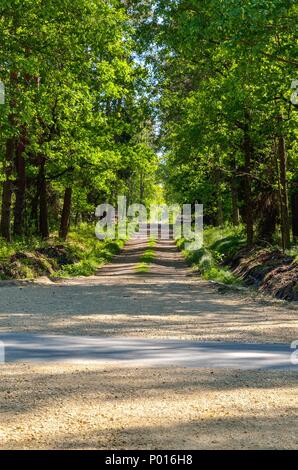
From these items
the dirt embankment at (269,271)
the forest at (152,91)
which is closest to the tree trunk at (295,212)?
the forest at (152,91)

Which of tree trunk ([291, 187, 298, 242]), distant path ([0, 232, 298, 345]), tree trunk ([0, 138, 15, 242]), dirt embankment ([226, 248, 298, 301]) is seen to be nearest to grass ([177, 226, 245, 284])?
dirt embankment ([226, 248, 298, 301])

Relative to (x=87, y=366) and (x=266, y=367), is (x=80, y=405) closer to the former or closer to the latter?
(x=87, y=366)

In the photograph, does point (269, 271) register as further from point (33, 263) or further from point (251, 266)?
point (33, 263)

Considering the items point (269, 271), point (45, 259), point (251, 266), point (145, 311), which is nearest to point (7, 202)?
point (45, 259)

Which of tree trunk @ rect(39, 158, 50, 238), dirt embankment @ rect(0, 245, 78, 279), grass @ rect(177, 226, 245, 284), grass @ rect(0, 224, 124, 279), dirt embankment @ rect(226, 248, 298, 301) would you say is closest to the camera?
dirt embankment @ rect(226, 248, 298, 301)

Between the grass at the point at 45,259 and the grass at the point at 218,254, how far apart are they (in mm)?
4451

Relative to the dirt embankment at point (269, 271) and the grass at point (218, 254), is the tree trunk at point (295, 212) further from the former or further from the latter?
the dirt embankment at point (269, 271)

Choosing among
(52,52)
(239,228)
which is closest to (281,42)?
(52,52)

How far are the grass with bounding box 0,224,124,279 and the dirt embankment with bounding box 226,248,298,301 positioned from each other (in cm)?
597

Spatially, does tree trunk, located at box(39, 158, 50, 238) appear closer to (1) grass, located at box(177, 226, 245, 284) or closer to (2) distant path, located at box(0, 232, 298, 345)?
(1) grass, located at box(177, 226, 245, 284)

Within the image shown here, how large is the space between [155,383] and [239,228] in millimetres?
28672

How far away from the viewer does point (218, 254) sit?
1045 inches

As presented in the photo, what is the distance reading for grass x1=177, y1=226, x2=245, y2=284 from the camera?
21734 mm

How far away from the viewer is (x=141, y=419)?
5555 mm
